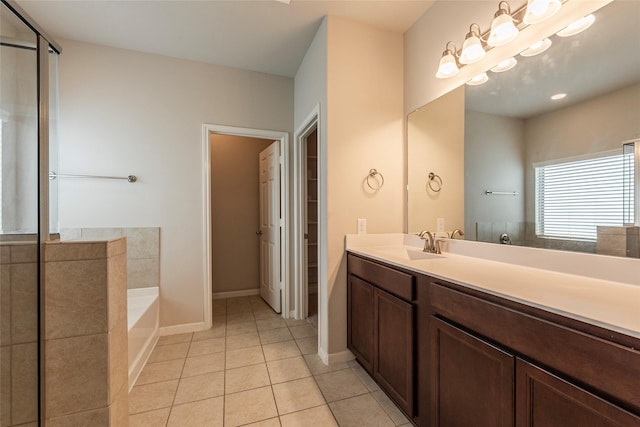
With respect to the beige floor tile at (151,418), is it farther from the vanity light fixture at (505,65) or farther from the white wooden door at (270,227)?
the vanity light fixture at (505,65)

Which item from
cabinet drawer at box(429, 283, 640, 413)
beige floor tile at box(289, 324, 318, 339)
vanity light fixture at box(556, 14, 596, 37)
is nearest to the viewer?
cabinet drawer at box(429, 283, 640, 413)

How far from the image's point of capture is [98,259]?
880mm

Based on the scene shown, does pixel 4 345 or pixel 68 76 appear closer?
pixel 4 345

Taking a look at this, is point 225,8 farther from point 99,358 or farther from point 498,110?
point 99,358

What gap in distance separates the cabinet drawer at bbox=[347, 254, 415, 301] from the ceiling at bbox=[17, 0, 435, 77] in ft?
6.04

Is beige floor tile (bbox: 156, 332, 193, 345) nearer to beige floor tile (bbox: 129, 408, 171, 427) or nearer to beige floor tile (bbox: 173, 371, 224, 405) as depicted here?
beige floor tile (bbox: 173, 371, 224, 405)

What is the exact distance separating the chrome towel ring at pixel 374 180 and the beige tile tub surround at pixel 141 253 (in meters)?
2.03

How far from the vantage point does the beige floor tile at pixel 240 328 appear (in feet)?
8.18

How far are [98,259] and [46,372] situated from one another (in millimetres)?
385

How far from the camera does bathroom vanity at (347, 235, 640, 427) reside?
2.11 feet

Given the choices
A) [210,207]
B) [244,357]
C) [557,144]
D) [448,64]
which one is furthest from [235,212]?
[557,144]

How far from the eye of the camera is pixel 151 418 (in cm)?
145

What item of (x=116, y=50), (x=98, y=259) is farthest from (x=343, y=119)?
(x=116, y=50)

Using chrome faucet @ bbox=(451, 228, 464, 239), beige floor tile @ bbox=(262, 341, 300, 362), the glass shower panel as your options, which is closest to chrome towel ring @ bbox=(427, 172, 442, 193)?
chrome faucet @ bbox=(451, 228, 464, 239)
